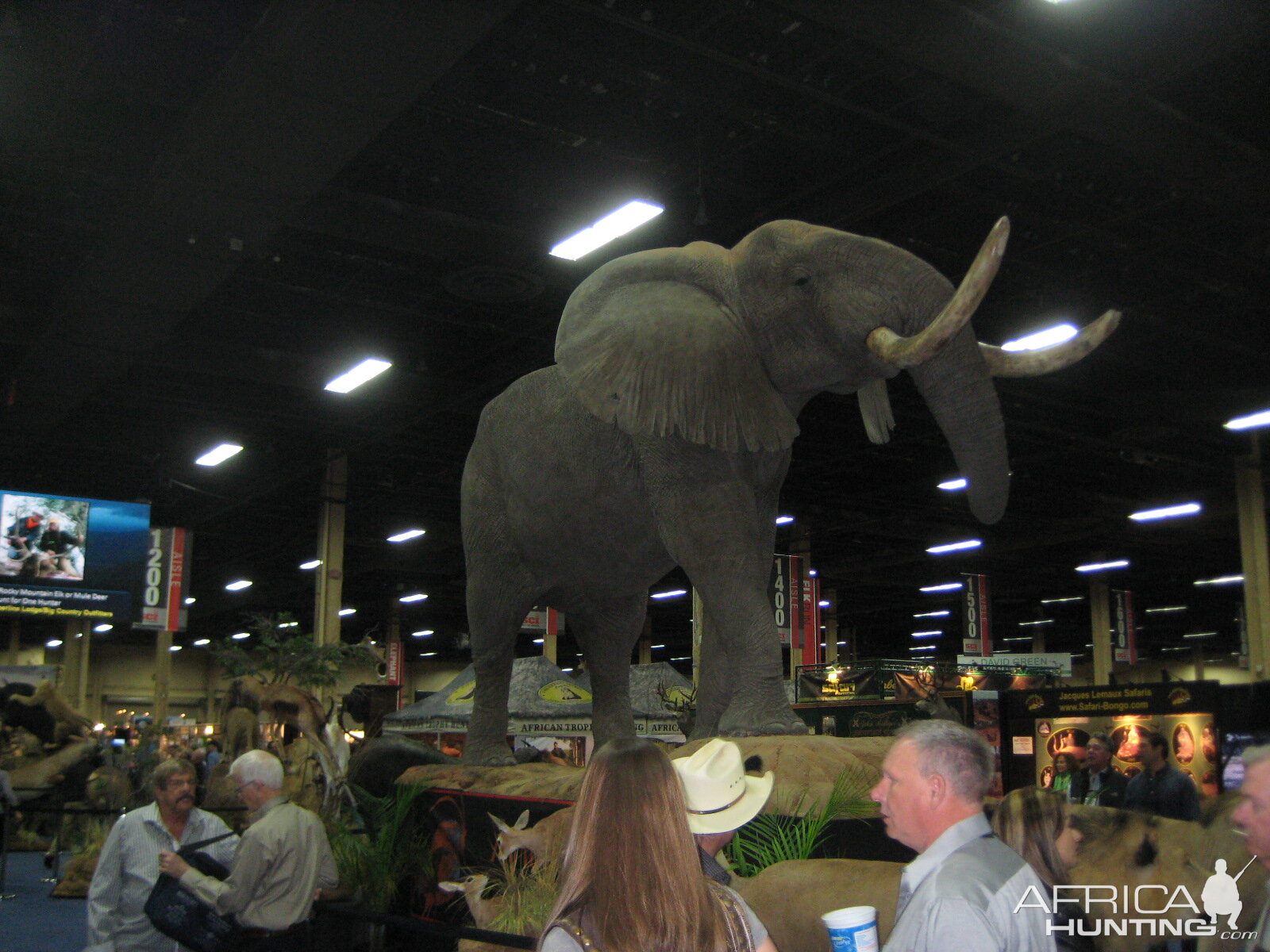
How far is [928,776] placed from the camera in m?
2.28

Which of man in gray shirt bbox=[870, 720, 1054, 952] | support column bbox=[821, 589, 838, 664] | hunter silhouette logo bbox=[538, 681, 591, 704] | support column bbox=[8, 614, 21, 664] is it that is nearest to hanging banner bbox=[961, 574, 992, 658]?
support column bbox=[821, 589, 838, 664]

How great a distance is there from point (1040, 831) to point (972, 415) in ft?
5.51

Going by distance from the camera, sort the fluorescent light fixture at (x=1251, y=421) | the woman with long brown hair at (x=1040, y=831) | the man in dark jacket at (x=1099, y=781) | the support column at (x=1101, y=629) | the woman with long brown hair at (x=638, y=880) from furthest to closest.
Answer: the support column at (x=1101, y=629)
the fluorescent light fixture at (x=1251, y=421)
the man in dark jacket at (x=1099, y=781)
the woman with long brown hair at (x=1040, y=831)
the woman with long brown hair at (x=638, y=880)

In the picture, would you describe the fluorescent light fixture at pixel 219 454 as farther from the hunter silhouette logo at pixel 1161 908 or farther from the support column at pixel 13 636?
the support column at pixel 13 636

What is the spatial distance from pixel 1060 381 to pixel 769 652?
11.3 metres

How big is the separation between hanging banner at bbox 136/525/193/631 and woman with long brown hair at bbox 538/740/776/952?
17210mm

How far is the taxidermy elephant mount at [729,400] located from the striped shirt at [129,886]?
79.0 inches

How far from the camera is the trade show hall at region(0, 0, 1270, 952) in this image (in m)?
3.25

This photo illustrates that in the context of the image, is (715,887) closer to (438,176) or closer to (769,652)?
(769,652)

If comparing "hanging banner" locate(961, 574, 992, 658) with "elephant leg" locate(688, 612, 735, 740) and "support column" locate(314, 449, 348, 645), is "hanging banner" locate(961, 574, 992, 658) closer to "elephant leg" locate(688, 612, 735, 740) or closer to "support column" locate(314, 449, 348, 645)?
"support column" locate(314, 449, 348, 645)

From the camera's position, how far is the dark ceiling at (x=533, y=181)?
7168 millimetres

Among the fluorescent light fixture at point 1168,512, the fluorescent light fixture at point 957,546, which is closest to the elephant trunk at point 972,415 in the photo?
the fluorescent light fixture at point 1168,512

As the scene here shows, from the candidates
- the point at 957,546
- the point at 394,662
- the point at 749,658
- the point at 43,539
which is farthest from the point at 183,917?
the point at 394,662

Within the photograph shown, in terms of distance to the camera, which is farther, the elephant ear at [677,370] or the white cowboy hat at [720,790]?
the elephant ear at [677,370]
